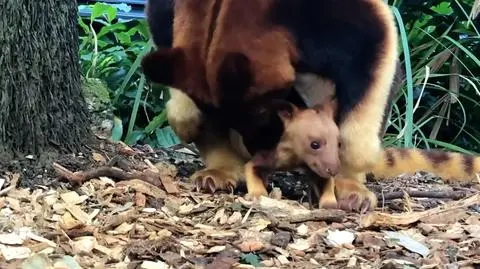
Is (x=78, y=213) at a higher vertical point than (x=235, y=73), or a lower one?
lower

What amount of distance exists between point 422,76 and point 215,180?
2.46m

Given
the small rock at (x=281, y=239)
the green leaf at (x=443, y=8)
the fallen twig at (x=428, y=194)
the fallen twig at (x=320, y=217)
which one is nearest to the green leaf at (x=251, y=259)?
the small rock at (x=281, y=239)

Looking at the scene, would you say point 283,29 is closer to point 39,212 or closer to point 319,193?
point 319,193

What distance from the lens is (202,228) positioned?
3000mm

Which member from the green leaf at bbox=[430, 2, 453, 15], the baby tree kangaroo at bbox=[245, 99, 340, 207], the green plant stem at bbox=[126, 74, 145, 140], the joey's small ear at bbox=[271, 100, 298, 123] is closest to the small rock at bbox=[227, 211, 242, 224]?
the baby tree kangaroo at bbox=[245, 99, 340, 207]

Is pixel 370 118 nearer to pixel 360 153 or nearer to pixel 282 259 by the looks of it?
pixel 360 153

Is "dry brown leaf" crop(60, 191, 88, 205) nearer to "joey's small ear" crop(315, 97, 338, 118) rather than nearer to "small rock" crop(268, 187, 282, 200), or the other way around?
"small rock" crop(268, 187, 282, 200)

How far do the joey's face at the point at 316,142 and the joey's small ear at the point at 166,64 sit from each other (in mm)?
464

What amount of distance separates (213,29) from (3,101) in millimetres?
880

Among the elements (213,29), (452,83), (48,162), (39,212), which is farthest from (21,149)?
(452,83)

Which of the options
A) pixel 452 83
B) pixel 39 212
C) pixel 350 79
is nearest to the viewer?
pixel 39 212

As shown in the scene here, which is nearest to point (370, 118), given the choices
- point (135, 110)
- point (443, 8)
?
point (135, 110)

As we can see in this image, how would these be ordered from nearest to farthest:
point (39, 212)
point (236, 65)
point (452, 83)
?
point (236, 65)
point (39, 212)
point (452, 83)

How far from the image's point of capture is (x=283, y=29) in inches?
120
